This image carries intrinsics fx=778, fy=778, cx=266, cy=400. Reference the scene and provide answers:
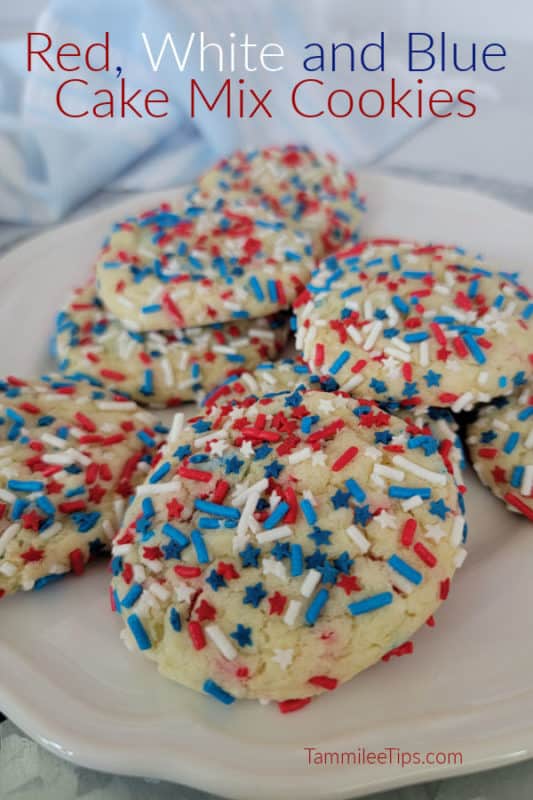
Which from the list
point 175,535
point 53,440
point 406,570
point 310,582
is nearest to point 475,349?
point 406,570

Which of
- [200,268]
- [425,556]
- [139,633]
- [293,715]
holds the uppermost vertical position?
[200,268]

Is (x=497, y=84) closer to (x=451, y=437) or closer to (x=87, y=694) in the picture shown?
(x=451, y=437)

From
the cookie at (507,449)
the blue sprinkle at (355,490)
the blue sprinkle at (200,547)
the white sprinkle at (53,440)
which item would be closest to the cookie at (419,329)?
the cookie at (507,449)

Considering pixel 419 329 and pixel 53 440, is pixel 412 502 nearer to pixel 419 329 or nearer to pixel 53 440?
pixel 419 329

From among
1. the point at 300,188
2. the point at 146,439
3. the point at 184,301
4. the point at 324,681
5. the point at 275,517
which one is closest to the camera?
the point at 324,681

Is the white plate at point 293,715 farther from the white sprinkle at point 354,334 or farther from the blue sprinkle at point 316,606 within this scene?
the white sprinkle at point 354,334

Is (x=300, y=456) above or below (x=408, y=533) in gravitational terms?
A: above

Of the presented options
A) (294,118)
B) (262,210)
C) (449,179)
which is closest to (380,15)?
(294,118)

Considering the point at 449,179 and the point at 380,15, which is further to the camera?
the point at 380,15
